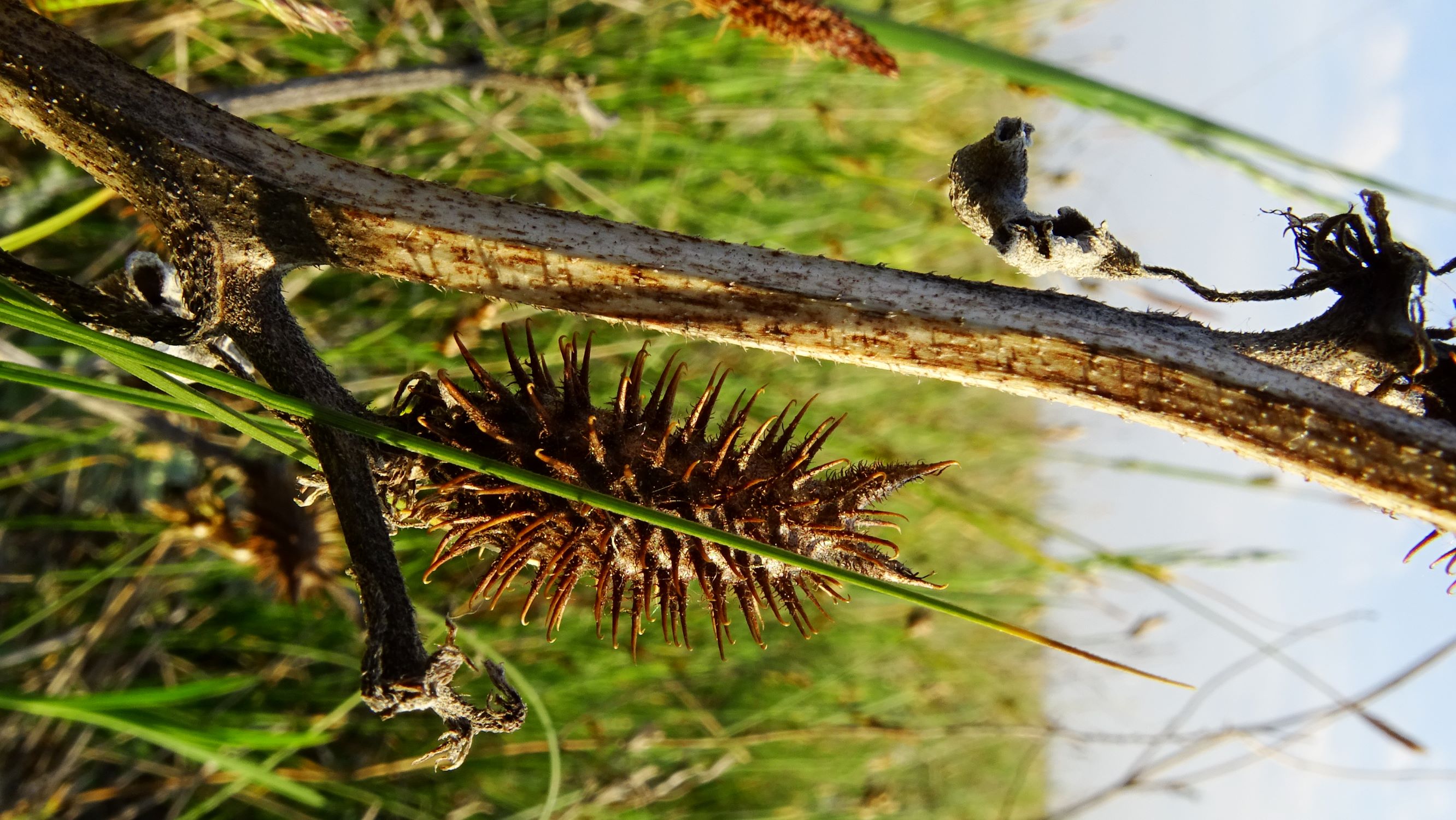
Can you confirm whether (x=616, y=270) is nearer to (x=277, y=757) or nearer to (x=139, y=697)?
(x=139, y=697)

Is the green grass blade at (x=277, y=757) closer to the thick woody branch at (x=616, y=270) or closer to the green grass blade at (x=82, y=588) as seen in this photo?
the green grass blade at (x=82, y=588)

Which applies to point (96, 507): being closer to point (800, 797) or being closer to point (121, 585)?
point (121, 585)

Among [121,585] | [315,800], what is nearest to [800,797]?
[315,800]

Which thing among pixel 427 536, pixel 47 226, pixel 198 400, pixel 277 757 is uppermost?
pixel 47 226

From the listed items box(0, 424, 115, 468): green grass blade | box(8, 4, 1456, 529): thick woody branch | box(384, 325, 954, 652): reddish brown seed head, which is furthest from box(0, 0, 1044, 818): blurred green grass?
box(8, 4, 1456, 529): thick woody branch

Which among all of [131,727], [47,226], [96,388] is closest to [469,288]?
[96,388]

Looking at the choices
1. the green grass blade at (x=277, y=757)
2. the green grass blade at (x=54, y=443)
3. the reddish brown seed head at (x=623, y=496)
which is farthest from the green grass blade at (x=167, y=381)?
the green grass blade at (x=54, y=443)

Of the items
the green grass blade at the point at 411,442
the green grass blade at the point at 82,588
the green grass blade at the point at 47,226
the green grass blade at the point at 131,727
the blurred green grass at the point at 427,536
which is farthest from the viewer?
the blurred green grass at the point at 427,536
